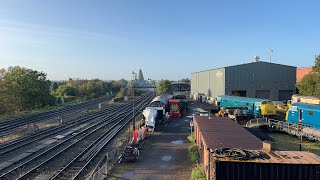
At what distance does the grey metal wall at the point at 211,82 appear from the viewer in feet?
191

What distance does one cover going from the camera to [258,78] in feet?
189

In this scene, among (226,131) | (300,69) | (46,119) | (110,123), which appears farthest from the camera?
(300,69)

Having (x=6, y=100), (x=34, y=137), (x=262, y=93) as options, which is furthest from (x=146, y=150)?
(x=262, y=93)

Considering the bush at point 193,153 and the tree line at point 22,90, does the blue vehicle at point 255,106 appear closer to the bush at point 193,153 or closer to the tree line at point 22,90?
the bush at point 193,153

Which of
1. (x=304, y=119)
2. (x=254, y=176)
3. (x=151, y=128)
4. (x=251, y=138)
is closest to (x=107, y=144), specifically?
(x=151, y=128)

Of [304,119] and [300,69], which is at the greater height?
[300,69]

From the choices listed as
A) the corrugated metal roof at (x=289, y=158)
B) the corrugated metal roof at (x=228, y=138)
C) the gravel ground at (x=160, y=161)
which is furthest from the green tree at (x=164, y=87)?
the corrugated metal roof at (x=289, y=158)

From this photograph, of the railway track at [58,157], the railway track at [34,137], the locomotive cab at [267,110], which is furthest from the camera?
the locomotive cab at [267,110]

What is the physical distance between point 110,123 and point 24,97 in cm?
2543

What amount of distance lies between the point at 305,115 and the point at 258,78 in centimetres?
2890

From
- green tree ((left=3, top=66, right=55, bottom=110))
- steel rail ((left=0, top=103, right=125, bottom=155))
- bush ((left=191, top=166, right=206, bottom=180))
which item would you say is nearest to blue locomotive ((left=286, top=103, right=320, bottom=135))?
bush ((left=191, top=166, right=206, bottom=180))

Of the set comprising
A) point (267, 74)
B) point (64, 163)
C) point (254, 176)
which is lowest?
point (64, 163)

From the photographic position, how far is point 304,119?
97.8 feet

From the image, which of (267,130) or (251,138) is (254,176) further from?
(267,130)
